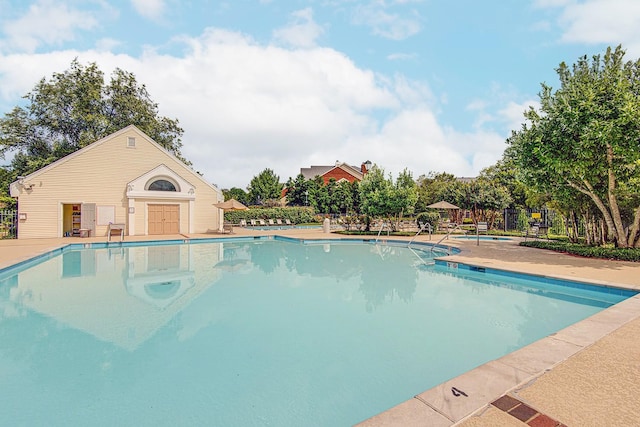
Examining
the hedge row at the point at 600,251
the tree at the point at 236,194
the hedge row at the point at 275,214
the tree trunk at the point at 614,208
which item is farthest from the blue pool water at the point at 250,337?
the tree at the point at 236,194

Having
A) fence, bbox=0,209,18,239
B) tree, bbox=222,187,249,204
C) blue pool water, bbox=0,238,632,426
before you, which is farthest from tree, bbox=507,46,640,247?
tree, bbox=222,187,249,204

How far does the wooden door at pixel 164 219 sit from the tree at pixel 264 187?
61.5ft

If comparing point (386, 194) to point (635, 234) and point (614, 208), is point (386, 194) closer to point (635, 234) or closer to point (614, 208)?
point (614, 208)

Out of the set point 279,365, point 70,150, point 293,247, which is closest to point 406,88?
point 293,247

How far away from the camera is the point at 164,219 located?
797 inches

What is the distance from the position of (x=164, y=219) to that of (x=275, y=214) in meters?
11.2

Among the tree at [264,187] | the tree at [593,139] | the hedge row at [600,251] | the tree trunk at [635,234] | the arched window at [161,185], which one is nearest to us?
the tree at [593,139]

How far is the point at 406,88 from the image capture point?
17.6m

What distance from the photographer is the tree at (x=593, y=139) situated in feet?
29.9

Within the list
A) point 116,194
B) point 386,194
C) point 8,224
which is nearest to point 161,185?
point 116,194

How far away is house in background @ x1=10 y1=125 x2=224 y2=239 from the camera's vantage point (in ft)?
57.7

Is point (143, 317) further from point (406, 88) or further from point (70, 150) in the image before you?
point (70, 150)

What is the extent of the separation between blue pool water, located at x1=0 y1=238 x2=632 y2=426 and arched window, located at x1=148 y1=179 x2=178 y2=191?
35.1ft

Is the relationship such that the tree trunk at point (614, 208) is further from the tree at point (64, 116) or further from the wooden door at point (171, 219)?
the tree at point (64, 116)
